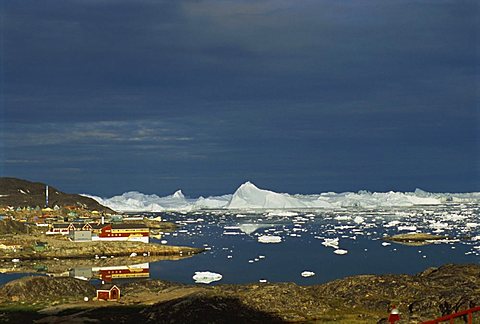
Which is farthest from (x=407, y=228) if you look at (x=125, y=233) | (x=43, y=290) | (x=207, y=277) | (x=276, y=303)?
(x=276, y=303)

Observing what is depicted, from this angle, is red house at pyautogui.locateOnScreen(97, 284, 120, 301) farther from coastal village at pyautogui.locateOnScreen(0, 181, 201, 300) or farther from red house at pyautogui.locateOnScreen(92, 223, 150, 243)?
red house at pyautogui.locateOnScreen(92, 223, 150, 243)

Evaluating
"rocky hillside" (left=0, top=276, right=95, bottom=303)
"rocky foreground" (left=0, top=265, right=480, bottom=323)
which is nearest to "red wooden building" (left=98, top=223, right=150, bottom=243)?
"rocky hillside" (left=0, top=276, right=95, bottom=303)

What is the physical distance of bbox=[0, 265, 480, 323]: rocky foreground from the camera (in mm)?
34719

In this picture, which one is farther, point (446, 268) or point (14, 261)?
point (14, 261)

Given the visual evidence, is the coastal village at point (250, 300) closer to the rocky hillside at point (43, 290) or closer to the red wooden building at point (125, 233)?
the rocky hillside at point (43, 290)

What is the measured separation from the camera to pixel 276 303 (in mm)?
37125

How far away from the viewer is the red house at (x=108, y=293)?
41.5 metres

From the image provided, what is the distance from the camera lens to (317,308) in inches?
1455

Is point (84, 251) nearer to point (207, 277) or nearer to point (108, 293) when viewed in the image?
point (207, 277)

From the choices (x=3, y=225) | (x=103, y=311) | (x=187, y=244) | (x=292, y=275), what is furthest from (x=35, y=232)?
(x=103, y=311)

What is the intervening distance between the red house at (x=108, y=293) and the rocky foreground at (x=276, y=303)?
1.92ft

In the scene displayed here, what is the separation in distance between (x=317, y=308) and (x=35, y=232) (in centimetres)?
7616

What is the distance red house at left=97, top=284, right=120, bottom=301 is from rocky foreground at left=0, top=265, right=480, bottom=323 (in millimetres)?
586

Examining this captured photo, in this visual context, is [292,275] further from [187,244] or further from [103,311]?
[187,244]
